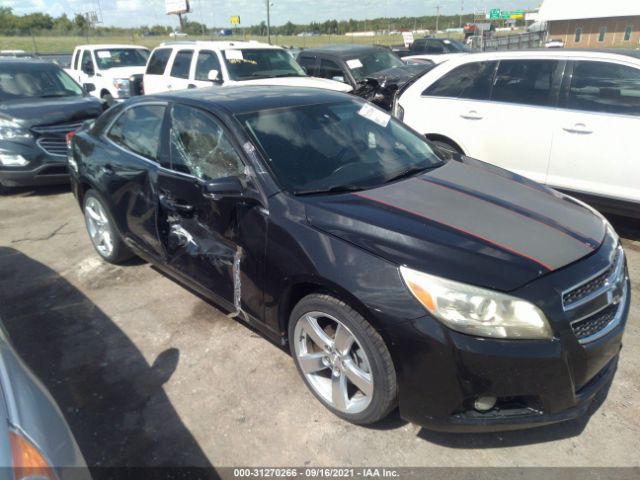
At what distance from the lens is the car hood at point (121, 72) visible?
1186cm

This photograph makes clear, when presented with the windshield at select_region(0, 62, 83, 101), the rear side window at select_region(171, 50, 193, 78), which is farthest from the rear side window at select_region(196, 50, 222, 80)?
the windshield at select_region(0, 62, 83, 101)

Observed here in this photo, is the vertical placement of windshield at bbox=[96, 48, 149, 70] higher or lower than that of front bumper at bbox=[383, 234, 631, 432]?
higher

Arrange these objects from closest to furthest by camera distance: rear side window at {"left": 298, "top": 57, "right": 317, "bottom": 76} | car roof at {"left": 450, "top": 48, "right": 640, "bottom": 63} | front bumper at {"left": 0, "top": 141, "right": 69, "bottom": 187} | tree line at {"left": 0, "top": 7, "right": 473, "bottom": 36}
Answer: car roof at {"left": 450, "top": 48, "right": 640, "bottom": 63} → front bumper at {"left": 0, "top": 141, "right": 69, "bottom": 187} → rear side window at {"left": 298, "top": 57, "right": 317, "bottom": 76} → tree line at {"left": 0, "top": 7, "right": 473, "bottom": 36}

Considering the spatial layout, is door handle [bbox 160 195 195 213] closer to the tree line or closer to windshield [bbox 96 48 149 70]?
windshield [bbox 96 48 149 70]

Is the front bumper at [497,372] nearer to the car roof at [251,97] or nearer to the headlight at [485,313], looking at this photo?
the headlight at [485,313]

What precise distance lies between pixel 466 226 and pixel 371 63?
8.48 metres

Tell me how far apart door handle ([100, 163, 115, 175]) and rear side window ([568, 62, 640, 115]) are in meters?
4.19

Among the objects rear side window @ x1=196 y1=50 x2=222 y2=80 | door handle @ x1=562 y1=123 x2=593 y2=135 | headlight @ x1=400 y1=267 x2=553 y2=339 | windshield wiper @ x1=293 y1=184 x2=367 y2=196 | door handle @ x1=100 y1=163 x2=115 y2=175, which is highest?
rear side window @ x1=196 y1=50 x2=222 y2=80

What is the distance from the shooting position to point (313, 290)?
256cm

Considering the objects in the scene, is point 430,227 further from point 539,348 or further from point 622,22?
point 622,22

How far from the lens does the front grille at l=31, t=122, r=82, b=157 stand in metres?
6.56

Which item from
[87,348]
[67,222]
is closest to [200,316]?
[87,348]

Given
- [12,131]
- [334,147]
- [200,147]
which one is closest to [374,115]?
[334,147]

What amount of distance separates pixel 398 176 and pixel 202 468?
6.40ft
